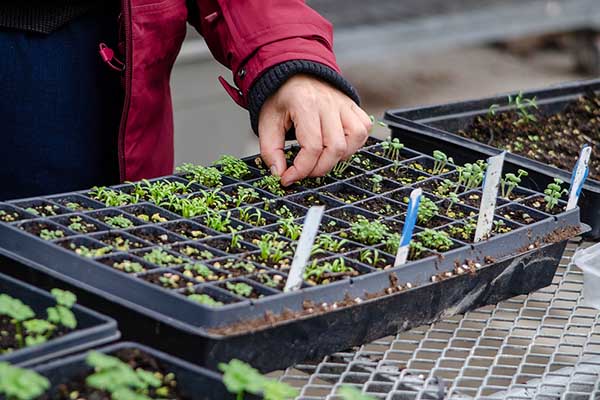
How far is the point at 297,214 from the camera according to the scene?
6.17 ft

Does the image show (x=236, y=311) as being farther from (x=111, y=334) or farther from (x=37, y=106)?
(x=37, y=106)

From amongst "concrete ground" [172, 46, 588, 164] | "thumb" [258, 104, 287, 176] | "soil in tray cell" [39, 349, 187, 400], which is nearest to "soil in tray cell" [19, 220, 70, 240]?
"soil in tray cell" [39, 349, 187, 400]

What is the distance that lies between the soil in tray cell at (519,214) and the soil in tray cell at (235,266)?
56 centimetres

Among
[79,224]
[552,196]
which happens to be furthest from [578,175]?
[79,224]

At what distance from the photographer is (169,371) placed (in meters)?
1.34

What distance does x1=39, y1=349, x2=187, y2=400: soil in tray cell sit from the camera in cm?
129

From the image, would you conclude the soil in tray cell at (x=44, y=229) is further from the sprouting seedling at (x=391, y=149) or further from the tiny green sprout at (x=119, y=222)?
the sprouting seedling at (x=391, y=149)

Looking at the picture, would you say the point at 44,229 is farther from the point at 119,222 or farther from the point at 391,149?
the point at 391,149

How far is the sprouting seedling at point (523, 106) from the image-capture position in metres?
2.67

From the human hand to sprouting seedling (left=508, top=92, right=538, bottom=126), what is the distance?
865mm

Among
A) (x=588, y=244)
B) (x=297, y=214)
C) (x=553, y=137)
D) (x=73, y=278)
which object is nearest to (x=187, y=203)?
(x=297, y=214)

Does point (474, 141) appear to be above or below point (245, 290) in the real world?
below

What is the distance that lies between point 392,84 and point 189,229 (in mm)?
5534

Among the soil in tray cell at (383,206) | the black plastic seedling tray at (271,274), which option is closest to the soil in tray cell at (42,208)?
the black plastic seedling tray at (271,274)
